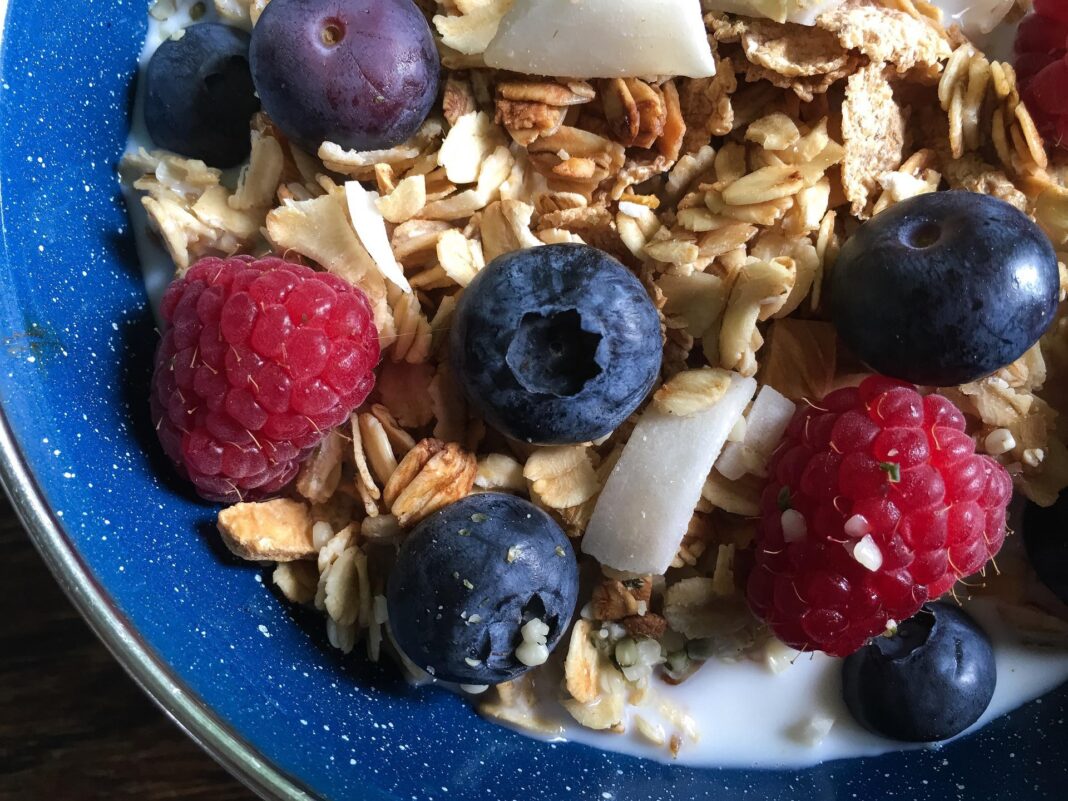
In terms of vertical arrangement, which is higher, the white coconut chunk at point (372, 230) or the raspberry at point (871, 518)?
the white coconut chunk at point (372, 230)

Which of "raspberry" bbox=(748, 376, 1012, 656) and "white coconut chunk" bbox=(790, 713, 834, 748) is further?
"white coconut chunk" bbox=(790, 713, 834, 748)

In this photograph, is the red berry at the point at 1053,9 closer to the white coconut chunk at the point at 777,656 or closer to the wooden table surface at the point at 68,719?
the white coconut chunk at the point at 777,656

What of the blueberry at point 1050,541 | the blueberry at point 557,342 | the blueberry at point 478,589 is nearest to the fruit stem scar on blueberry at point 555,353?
the blueberry at point 557,342

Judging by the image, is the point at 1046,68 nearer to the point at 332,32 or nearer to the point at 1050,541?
the point at 1050,541

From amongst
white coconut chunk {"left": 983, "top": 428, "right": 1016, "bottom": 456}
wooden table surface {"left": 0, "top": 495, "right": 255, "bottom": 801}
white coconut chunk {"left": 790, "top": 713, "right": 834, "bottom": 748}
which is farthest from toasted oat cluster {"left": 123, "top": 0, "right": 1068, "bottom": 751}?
wooden table surface {"left": 0, "top": 495, "right": 255, "bottom": 801}

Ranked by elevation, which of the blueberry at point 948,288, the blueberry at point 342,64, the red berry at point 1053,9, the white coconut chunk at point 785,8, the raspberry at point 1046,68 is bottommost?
the blueberry at point 948,288

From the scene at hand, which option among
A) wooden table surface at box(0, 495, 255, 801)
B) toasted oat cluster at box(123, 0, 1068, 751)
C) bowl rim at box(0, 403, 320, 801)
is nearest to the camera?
bowl rim at box(0, 403, 320, 801)

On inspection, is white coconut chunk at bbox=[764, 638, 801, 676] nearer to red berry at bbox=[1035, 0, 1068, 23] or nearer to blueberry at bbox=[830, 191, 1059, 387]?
blueberry at bbox=[830, 191, 1059, 387]
